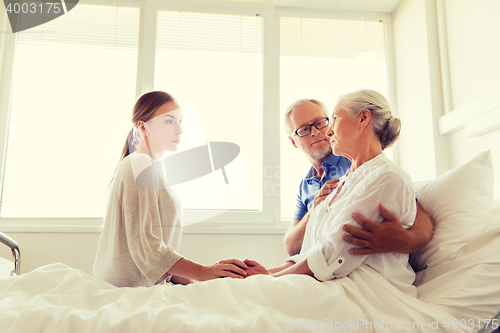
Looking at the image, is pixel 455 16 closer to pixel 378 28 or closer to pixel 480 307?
pixel 378 28

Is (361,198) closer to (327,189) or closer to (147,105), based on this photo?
(327,189)

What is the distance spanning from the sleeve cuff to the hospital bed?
0.16ft

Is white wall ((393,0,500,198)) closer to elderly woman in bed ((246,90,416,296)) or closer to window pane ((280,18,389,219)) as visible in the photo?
window pane ((280,18,389,219))

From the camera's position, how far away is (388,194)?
3.73ft

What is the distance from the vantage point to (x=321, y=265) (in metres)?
1.10

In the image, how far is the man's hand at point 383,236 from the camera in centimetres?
108

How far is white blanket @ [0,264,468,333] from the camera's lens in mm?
809

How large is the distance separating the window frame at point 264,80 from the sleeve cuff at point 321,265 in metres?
1.38

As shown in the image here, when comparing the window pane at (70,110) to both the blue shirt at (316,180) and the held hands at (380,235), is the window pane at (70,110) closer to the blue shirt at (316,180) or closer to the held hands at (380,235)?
the blue shirt at (316,180)

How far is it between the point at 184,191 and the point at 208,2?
161cm

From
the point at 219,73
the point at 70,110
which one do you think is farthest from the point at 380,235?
the point at 70,110

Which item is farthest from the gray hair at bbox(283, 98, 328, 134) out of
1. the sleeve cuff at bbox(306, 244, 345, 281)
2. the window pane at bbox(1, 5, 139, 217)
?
the window pane at bbox(1, 5, 139, 217)

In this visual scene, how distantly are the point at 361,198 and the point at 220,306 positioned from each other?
57 cm

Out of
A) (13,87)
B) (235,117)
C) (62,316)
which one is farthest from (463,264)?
(13,87)
